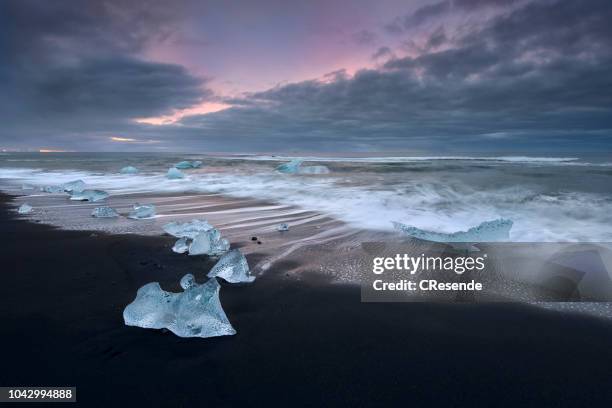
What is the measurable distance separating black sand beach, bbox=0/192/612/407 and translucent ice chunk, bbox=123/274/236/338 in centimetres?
6

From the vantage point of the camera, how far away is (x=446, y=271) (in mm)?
3484

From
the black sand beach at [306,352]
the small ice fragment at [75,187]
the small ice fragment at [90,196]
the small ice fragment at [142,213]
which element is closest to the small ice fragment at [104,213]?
the small ice fragment at [142,213]

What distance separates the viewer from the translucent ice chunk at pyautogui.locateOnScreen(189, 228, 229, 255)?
3879 mm

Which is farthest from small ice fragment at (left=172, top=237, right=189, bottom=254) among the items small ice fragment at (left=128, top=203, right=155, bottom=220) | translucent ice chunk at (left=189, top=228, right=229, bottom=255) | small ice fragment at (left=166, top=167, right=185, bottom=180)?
small ice fragment at (left=166, top=167, right=185, bottom=180)

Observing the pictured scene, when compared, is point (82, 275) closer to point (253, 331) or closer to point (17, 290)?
point (17, 290)

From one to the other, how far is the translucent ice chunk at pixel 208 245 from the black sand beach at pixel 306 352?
2.64 ft

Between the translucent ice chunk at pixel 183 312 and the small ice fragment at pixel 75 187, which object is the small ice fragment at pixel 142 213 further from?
the small ice fragment at pixel 75 187

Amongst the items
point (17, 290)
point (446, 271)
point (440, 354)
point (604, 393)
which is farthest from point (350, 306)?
point (17, 290)

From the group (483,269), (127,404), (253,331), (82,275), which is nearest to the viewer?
(127,404)

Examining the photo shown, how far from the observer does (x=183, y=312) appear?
2283mm

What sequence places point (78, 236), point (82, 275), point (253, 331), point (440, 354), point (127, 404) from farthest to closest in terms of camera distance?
1. point (78, 236)
2. point (82, 275)
3. point (253, 331)
4. point (440, 354)
5. point (127, 404)

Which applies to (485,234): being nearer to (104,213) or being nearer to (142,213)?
(142,213)

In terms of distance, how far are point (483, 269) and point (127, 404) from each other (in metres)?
3.33

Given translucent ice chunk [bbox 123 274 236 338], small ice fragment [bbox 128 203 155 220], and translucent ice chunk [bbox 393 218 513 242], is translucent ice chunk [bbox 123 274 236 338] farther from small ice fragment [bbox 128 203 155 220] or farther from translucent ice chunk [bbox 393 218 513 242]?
small ice fragment [bbox 128 203 155 220]
